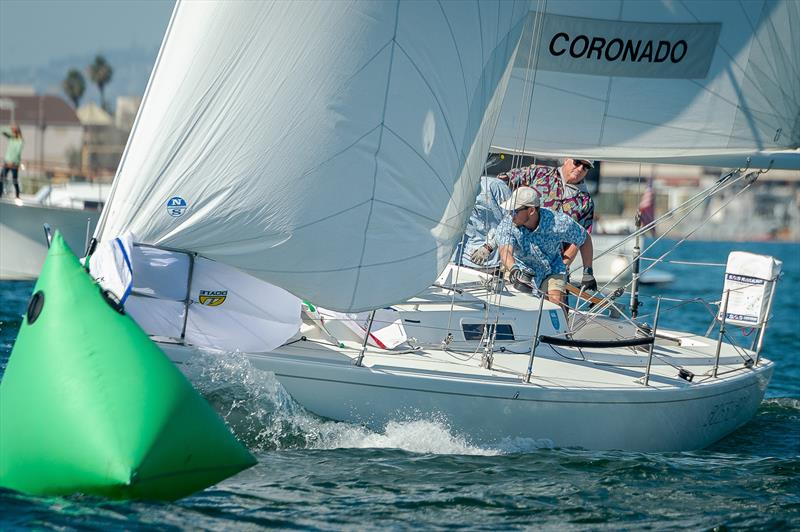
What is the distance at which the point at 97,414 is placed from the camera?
5.29 meters

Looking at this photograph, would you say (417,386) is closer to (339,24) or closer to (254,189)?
(254,189)

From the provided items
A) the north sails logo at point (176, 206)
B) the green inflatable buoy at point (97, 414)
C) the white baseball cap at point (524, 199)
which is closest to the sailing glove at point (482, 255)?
the white baseball cap at point (524, 199)

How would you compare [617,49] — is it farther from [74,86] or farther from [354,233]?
[74,86]

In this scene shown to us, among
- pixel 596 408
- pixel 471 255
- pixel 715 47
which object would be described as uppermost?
pixel 715 47

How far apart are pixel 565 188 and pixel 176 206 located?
4048 mm

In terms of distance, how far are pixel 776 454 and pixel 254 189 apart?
4.31 meters

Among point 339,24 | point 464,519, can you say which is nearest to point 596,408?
point 464,519

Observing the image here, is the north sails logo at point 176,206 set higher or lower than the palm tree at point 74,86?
lower

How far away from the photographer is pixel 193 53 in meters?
6.35

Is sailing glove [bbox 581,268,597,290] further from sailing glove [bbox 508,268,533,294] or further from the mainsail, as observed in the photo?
the mainsail

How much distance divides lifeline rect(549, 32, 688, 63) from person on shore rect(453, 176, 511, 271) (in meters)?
1.19

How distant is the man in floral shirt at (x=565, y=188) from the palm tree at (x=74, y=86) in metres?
65.9

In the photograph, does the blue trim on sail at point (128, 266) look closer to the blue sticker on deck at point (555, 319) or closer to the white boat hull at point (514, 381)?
the white boat hull at point (514, 381)

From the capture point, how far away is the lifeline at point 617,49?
8.59 meters
